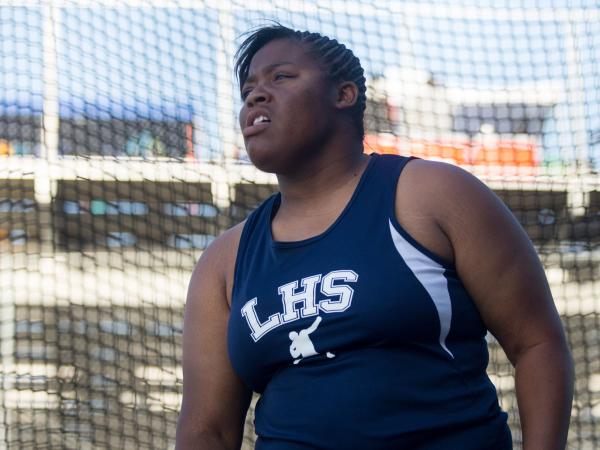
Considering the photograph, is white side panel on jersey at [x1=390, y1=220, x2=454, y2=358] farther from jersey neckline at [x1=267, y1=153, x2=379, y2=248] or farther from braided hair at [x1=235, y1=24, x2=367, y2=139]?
braided hair at [x1=235, y1=24, x2=367, y2=139]

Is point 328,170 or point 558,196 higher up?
point 558,196

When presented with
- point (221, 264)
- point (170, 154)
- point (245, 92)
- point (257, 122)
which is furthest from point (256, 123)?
point (170, 154)

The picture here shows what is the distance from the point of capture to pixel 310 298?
108 cm

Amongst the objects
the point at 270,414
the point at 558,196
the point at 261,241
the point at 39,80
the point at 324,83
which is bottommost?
the point at 270,414

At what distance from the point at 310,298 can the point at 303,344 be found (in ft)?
0.19

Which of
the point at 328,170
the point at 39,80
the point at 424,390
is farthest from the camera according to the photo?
the point at 39,80

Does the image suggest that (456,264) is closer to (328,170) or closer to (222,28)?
(328,170)

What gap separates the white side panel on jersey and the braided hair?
0.85 feet

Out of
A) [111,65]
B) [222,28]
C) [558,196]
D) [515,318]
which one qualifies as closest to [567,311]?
[558,196]

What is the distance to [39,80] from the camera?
2.83m

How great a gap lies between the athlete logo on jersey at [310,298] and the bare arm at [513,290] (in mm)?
142

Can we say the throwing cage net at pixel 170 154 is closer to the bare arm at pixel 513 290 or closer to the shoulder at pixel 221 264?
the shoulder at pixel 221 264

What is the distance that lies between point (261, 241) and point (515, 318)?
35 cm

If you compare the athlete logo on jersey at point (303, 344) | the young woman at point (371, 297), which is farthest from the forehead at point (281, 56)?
the athlete logo on jersey at point (303, 344)
